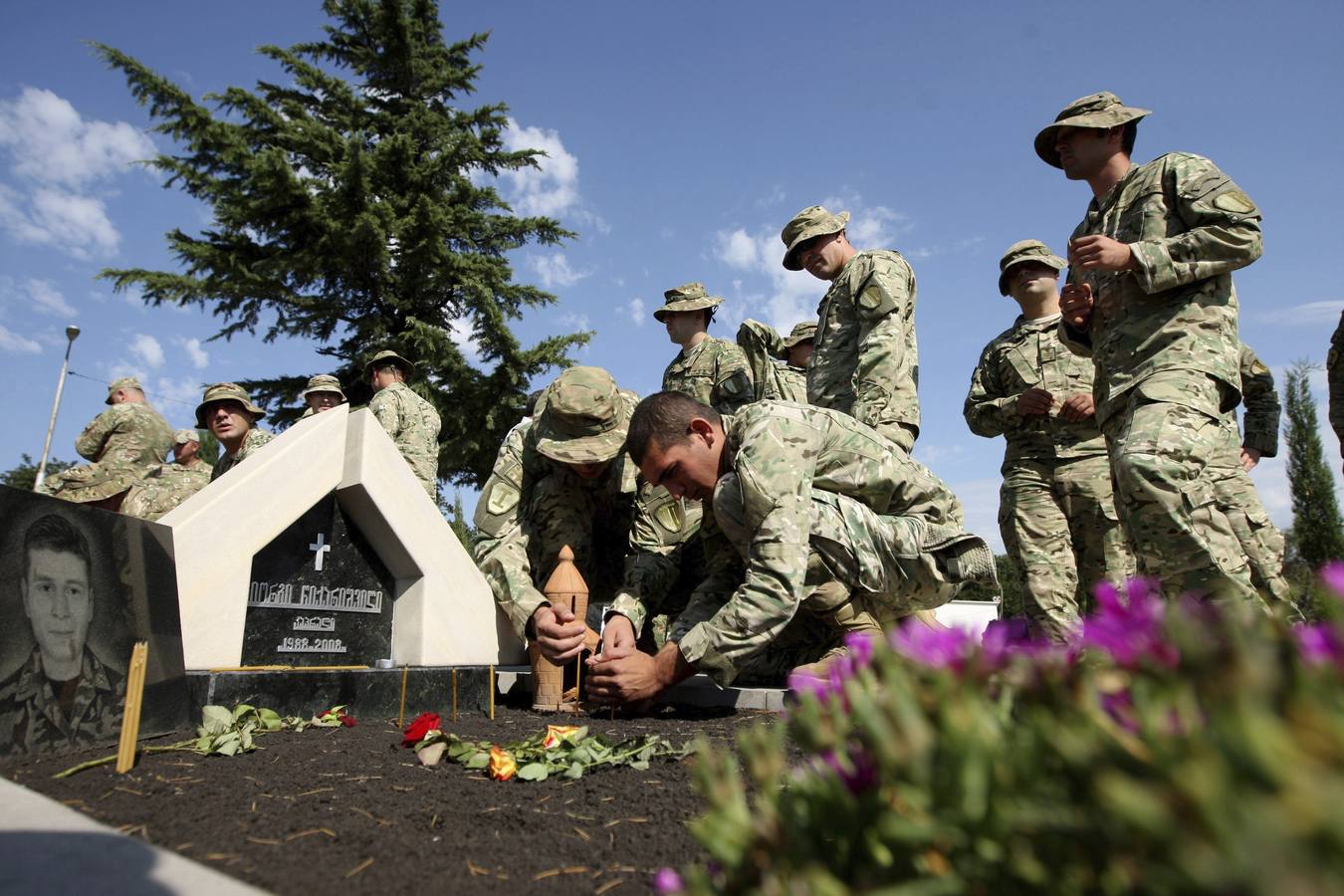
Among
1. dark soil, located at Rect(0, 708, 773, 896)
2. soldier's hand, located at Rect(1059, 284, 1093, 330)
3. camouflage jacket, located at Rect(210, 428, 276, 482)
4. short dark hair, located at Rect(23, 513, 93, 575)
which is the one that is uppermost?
camouflage jacket, located at Rect(210, 428, 276, 482)

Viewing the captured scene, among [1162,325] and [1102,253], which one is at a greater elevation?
[1102,253]

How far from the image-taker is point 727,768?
0.83 meters

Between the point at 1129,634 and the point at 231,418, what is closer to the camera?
the point at 1129,634

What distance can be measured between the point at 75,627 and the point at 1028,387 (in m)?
4.90

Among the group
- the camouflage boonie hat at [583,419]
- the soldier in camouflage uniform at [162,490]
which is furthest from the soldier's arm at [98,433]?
the camouflage boonie hat at [583,419]

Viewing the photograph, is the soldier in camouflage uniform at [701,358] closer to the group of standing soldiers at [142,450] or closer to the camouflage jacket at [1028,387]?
the camouflage jacket at [1028,387]

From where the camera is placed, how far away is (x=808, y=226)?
500 cm

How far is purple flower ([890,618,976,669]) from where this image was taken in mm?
835

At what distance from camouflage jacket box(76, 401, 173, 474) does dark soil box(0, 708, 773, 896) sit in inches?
203

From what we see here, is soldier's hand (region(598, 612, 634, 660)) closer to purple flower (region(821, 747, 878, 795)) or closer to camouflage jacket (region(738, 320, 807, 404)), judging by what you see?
purple flower (region(821, 747, 878, 795))

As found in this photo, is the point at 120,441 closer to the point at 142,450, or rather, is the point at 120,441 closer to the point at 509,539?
the point at 142,450

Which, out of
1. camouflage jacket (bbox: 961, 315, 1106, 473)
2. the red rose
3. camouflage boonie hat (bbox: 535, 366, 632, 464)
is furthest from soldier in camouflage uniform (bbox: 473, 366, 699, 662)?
camouflage jacket (bbox: 961, 315, 1106, 473)

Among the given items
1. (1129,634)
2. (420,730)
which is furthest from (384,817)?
(1129,634)

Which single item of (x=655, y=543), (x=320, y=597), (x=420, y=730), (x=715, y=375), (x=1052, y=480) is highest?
(x=715, y=375)
